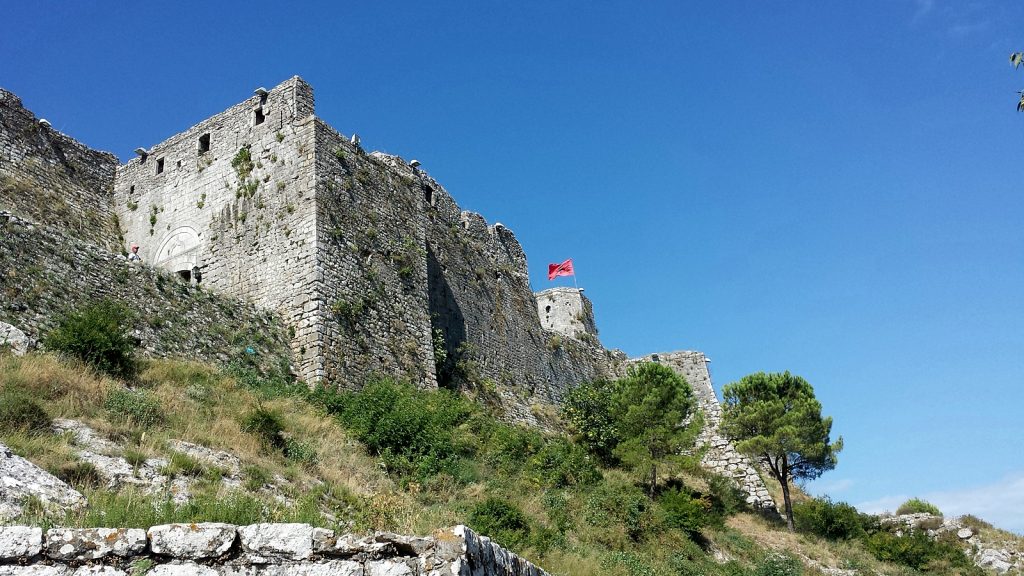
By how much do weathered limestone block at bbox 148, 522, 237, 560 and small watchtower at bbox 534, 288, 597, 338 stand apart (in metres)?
30.8

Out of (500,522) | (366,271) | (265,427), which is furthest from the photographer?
(366,271)

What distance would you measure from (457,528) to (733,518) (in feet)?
67.5

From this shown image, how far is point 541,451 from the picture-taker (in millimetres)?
18953

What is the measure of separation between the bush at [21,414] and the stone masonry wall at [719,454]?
2018cm

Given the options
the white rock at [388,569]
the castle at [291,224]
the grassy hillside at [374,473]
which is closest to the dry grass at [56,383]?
the grassy hillside at [374,473]

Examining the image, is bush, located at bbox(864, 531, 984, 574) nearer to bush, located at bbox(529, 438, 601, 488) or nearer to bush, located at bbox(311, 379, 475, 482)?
bush, located at bbox(529, 438, 601, 488)

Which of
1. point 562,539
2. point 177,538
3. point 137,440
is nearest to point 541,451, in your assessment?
point 562,539

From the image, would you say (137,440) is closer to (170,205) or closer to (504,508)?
(504,508)

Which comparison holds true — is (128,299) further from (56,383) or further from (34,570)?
(34,570)

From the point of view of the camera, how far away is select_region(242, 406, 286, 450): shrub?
12.0 metres

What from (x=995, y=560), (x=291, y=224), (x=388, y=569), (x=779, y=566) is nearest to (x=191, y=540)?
(x=388, y=569)

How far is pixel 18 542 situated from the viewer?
4.79 metres

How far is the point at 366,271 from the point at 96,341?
7733 mm

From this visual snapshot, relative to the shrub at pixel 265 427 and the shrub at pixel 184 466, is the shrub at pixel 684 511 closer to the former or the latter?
the shrub at pixel 265 427
